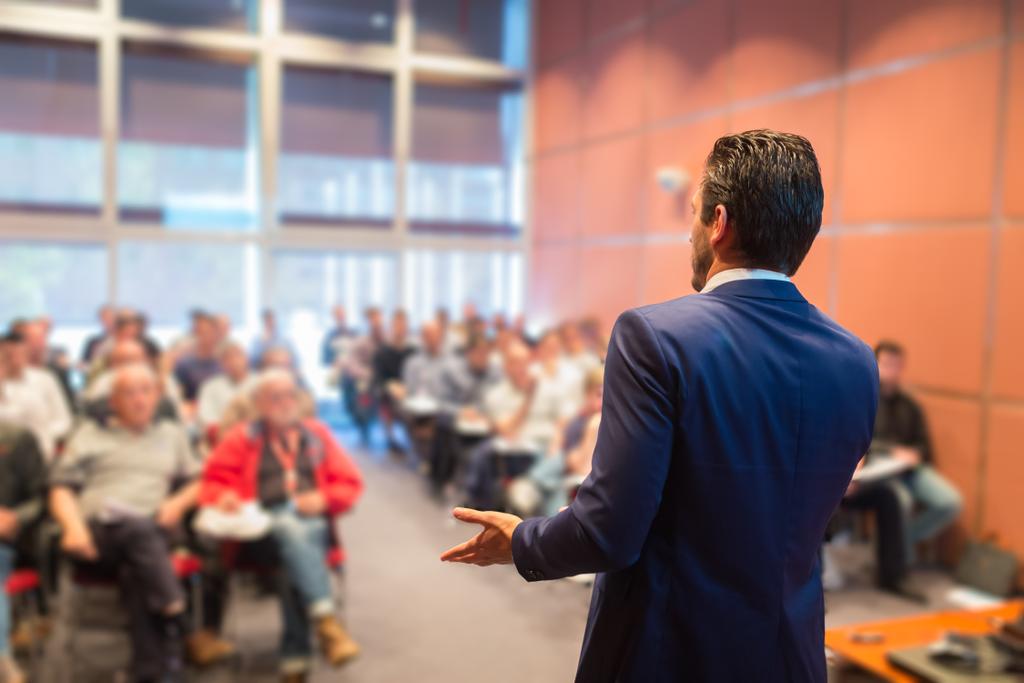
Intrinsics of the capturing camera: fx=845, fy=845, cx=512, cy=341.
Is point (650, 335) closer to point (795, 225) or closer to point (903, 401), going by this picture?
point (795, 225)

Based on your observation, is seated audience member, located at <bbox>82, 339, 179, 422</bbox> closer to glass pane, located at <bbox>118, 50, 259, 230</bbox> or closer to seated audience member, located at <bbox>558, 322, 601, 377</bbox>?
seated audience member, located at <bbox>558, 322, 601, 377</bbox>

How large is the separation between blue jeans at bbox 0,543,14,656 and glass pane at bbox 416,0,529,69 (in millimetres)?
8566

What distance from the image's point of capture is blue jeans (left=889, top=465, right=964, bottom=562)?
4.86 m

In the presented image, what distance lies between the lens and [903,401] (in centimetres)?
519

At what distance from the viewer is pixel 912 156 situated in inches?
209

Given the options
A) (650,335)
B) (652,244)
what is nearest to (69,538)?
(650,335)

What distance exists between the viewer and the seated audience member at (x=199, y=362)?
253 inches

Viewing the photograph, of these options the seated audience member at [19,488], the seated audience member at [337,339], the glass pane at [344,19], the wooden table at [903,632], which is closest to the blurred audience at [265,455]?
the seated audience member at [19,488]

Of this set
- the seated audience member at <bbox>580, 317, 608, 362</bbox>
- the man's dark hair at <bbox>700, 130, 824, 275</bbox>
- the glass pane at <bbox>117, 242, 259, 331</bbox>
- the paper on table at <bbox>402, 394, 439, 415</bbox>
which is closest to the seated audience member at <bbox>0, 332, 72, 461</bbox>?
the paper on table at <bbox>402, 394, 439, 415</bbox>

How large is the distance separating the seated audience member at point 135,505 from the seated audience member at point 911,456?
3.73 meters

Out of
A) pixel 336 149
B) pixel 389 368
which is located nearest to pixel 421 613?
pixel 389 368

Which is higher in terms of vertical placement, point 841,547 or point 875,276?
point 875,276

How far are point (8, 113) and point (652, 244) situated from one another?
701 centimetres

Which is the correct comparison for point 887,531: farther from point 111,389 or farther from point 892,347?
point 111,389
